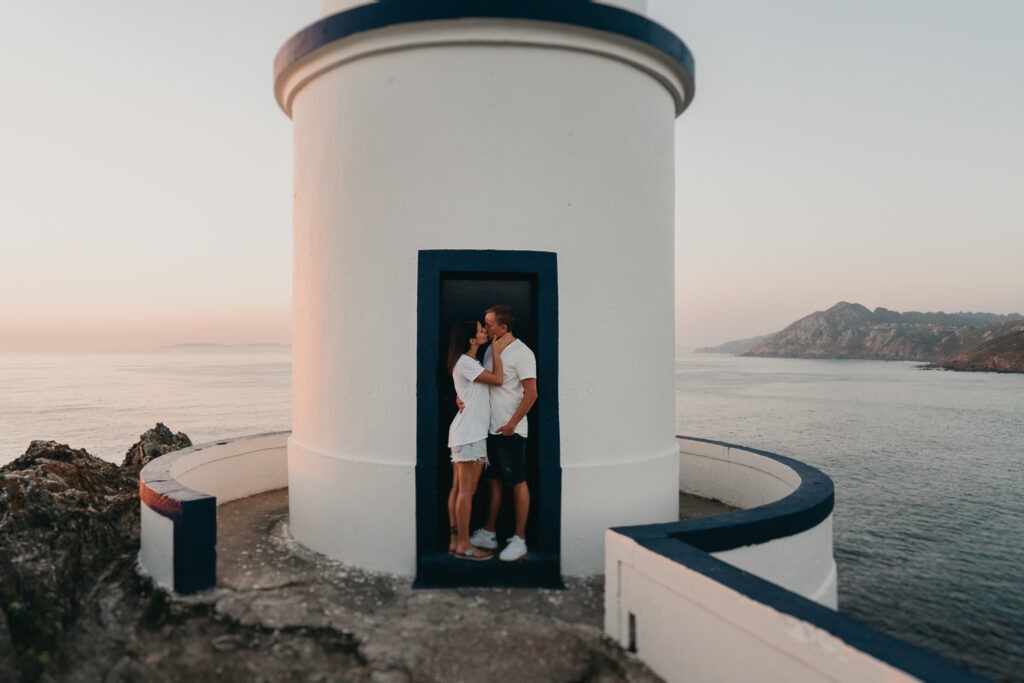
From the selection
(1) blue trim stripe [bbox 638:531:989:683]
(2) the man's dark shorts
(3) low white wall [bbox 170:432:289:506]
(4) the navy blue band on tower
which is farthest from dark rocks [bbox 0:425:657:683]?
(4) the navy blue band on tower

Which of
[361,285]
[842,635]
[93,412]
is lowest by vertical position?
[93,412]

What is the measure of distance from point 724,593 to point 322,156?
4518 millimetres

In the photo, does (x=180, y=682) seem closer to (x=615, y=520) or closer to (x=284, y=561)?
(x=284, y=561)

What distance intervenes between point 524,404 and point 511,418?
167 mm

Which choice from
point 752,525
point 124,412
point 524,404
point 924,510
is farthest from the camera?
point 124,412

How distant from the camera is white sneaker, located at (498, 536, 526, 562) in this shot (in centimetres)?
482

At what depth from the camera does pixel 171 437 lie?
42.0 ft

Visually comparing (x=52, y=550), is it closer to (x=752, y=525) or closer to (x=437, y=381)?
(x=437, y=381)

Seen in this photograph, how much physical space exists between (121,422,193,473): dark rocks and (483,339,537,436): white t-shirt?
8499 millimetres

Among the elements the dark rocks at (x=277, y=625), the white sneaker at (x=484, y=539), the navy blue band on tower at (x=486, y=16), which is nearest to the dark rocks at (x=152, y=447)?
the dark rocks at (x=277, y=625)

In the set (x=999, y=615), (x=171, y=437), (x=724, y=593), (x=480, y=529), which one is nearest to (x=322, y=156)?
(x=480, y=529)

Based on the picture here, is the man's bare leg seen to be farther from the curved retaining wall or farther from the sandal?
the curved retaining wall

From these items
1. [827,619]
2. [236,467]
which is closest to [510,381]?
[827,619]

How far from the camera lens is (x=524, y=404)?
484cm
